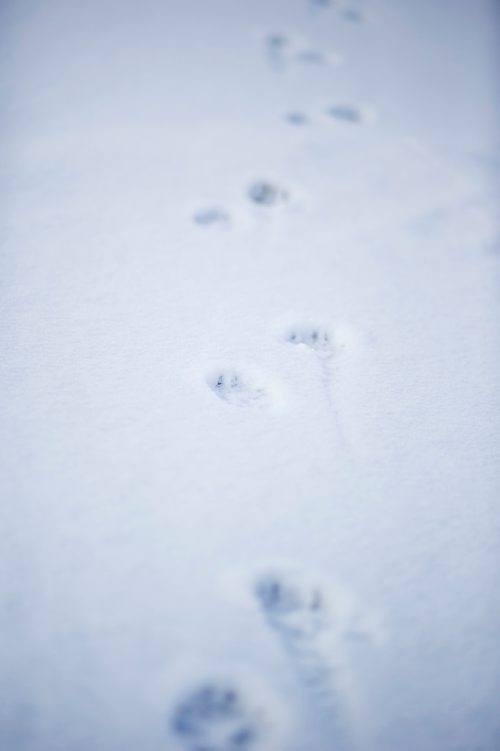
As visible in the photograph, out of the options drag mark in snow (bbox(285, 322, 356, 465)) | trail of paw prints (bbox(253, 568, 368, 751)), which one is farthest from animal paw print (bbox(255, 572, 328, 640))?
drag mark in snow (bbox(285, 322, 356, 465))

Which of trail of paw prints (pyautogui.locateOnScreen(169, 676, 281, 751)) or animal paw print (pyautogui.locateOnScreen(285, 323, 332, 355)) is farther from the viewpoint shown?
animal paw print (pyautogui.locateOnScreen(285, 323, 332, 355))

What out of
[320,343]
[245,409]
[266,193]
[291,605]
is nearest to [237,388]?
[245,409]

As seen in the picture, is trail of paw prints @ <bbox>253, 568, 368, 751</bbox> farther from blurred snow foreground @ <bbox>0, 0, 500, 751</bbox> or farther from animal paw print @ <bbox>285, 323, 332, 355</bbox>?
animal paw print @ <bbox>285, 323, 332, 355</bbox>

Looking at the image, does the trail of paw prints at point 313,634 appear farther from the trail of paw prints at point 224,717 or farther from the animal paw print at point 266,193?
the animal paw print at point 266,193

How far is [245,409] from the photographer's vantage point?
2.56 ft

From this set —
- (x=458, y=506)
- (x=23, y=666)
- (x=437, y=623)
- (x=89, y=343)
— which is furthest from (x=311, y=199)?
(x=23, y=666)

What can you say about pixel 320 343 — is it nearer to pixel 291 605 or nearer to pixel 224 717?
pixel 291 605

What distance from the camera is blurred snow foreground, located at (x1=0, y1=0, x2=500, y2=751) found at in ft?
1.79

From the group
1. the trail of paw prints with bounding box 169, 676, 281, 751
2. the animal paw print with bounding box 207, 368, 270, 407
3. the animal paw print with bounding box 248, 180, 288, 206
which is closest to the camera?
the trail of paw prints with bounding box 169, 676, 281, 751

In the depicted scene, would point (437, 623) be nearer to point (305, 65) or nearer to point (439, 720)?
point (439, 720)

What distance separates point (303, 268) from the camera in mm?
1027

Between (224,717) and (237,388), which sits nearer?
(224,717)

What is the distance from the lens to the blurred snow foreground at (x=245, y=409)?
1.79ft

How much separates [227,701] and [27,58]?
1.62 meters
